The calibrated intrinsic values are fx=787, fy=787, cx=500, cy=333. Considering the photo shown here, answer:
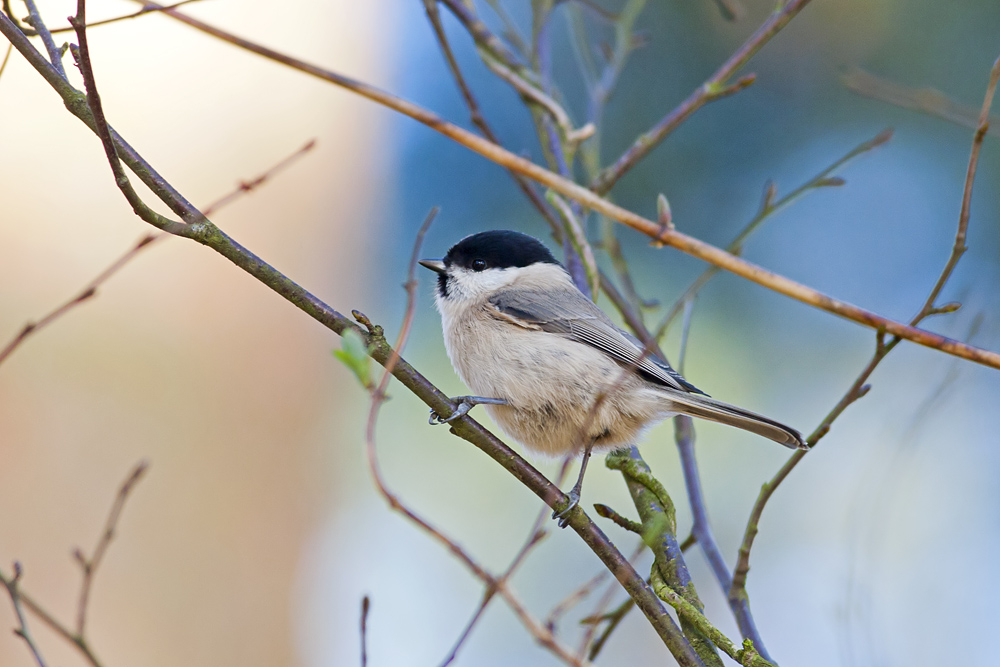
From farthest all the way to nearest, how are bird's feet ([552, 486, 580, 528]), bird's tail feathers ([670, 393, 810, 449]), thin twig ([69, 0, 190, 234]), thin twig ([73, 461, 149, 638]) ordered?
bird's tail feathers ([670, 393, 810, 449]) < bird's feet ([552, 486, 580, 528]) < thin twig ([73, 461, 149, 638]) < thin twig ([69, 0, 190, 234])

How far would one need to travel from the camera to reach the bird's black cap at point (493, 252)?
2736 millimetres

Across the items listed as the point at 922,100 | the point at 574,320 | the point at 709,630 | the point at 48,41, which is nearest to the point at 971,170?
the point at 709,630

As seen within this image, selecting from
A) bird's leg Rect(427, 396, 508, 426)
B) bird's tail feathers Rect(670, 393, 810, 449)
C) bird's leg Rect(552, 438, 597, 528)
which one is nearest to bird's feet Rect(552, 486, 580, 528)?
bird's leg Rect(552, 438, 597, 528)

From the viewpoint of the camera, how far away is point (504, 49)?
8.57ft

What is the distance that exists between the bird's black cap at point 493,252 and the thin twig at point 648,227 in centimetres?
168

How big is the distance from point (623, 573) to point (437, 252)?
16.8 feet

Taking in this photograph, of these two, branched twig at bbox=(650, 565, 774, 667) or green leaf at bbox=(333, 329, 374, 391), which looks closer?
green leaf at bbox=(333, 329, 374, 391)

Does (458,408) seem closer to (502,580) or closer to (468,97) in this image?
(502,580)


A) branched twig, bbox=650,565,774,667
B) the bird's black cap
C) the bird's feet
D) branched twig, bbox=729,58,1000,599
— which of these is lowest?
branched twig, bbox=650,565,774,667

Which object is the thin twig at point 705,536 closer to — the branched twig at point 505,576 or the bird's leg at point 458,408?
the bird's leg at point 458,408

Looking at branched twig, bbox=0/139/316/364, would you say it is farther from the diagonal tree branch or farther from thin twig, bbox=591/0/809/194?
thin twig, bbox=591/0/809/194

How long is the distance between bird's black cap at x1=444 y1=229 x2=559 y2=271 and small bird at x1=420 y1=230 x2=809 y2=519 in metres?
0.11

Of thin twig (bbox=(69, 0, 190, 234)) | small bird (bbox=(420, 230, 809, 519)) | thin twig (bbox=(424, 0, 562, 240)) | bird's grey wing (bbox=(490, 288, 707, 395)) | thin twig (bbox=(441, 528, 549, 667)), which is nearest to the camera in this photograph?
thin twig (bbox=(441, 528, 549, 667))

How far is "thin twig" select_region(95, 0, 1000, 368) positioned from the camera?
0.98 m
